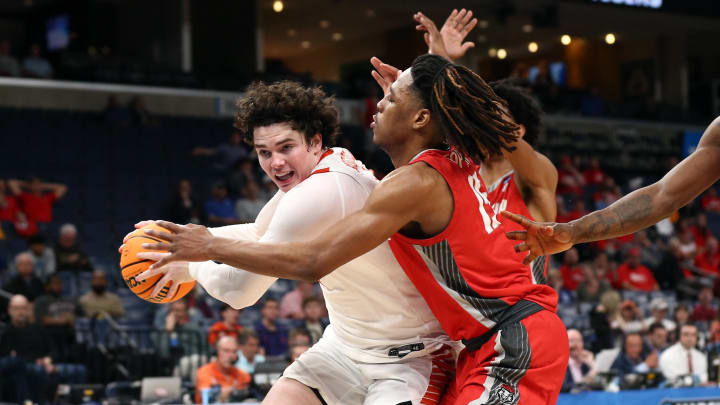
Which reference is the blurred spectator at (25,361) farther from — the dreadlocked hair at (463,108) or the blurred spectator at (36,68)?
the blurred spectator at (36,68)

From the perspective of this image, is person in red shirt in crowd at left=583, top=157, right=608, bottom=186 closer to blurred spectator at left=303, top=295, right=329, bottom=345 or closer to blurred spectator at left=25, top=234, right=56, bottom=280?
blurred spectator at left=303, top=295, right=329, bottom=345

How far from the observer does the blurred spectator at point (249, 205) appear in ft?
42.6

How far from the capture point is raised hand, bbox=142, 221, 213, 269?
9.83ft

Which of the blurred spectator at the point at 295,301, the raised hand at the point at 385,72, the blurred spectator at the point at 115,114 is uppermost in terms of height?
the blurred spectator at the point at 115,114

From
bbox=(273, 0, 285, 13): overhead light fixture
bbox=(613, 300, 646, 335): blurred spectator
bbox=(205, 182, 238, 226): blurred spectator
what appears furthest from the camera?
bbox=(273, 0, 285, 13): overhead light fixture

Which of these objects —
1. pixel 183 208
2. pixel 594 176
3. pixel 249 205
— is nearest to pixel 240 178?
pixel 249 205

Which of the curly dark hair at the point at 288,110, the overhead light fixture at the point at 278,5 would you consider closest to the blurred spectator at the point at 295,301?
the curly dark hair at the point at 288,110

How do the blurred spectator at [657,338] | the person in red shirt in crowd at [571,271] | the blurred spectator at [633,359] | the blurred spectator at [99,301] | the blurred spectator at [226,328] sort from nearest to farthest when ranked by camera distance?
the blurred spectator at [226,328] → the blurred spectator at [633,359] → the blurred spectator at [99,301] → the blurred spectator at [657,338] → the person in red shirt in crowd at [571,271]

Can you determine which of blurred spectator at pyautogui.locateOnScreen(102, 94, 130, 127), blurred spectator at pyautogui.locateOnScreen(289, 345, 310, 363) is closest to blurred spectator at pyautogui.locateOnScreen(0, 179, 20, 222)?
blurred spectator at pyautogui.locateOnScreen(102, 94, 130, 127)

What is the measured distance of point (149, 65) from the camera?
17.1 meters

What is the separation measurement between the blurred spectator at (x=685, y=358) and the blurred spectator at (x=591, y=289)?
10.5 feet

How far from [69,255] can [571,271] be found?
23.1 feet

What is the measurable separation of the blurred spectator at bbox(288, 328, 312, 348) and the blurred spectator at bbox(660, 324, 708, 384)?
348 centimetres

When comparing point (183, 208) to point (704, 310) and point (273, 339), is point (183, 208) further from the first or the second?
point (704, 310)
